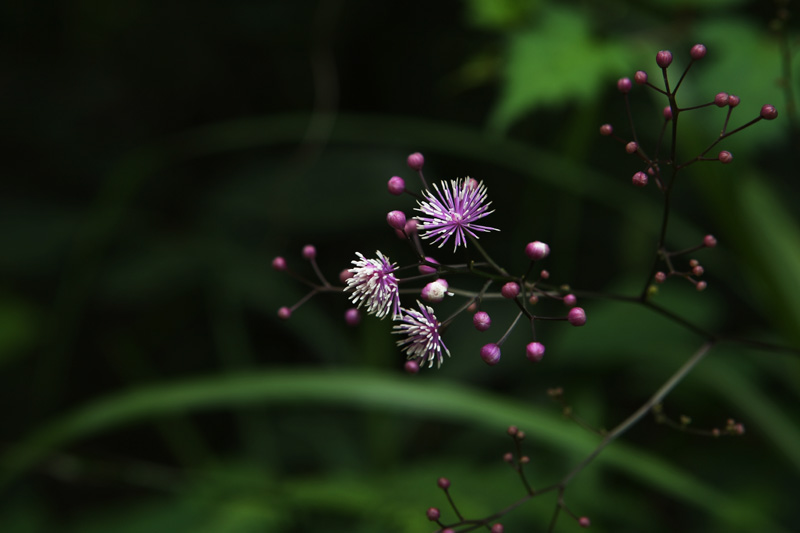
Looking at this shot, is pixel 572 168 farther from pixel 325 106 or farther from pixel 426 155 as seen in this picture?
pixel 325 106

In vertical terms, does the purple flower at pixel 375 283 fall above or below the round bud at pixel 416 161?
below

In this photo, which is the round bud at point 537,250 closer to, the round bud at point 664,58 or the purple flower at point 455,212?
the purple flower at point 455,212

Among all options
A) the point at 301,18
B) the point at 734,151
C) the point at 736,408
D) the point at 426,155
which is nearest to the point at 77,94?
the point at 301,18

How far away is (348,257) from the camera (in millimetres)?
2986

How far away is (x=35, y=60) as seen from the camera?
10.2 feet

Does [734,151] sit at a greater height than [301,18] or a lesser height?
lesser

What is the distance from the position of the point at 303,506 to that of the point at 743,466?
1366 millimetres

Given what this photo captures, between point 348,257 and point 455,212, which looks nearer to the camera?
point 455,212

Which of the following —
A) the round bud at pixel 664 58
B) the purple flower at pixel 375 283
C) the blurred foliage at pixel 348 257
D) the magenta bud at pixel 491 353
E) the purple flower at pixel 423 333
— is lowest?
the magenta bud at pixel 491 353

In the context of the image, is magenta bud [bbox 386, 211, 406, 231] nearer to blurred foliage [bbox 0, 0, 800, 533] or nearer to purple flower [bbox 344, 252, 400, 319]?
purple flower [bbox 344, 252, 400, 319]

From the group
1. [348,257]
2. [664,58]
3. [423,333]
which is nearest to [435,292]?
[423,333]

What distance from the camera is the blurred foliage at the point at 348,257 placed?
6.27 feet

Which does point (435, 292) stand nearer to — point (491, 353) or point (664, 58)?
point (491, 353)

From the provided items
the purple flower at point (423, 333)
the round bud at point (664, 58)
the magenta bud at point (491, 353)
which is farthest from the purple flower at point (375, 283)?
the round bud at point (664, 58)
